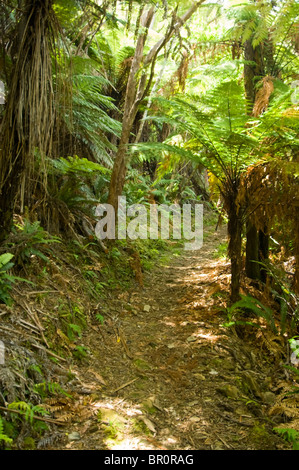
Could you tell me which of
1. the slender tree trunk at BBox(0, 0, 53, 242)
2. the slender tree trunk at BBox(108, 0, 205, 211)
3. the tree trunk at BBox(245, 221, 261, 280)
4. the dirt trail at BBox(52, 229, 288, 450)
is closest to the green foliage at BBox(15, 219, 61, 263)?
the slender tree trunk at BBox(0, 0, 53, 242)

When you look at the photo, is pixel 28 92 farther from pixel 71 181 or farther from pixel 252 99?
pixel 252 99

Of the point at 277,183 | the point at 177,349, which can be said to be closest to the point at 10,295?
the point at 177,349

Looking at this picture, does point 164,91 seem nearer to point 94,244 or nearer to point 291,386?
point 94,244

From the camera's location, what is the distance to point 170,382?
8.14 feet

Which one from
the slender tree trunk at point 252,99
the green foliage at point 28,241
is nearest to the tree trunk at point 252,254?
the slender tree trunk at point 252,99

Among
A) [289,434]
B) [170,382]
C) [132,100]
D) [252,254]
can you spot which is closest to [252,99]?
[132,100]

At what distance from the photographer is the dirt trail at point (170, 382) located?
192 centimetres

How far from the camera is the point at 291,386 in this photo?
2453 mm

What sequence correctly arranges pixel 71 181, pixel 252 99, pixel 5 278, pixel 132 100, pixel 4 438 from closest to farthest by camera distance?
pixel 4 438, pixel 5 278, pixel 252 99, pixel 71 181, pixel 132 100

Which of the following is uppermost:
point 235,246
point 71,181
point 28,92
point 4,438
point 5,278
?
point 28,92

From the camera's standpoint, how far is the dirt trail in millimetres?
1919

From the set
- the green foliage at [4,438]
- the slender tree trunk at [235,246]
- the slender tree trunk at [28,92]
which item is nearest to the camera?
the green foliage at [4,438]

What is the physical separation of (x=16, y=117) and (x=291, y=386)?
2.82m

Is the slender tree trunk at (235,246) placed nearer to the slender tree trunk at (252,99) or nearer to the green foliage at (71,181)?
the slender tree trunk at (252,99)
